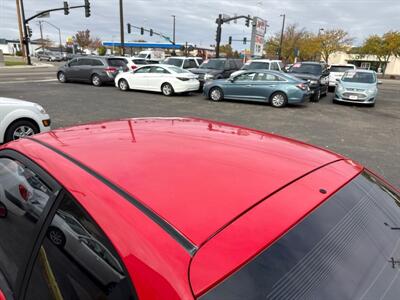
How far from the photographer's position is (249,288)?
0.94 m

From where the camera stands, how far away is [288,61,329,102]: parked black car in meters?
14.9

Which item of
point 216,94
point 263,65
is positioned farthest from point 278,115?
point 263,65

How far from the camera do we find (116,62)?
61.7ft

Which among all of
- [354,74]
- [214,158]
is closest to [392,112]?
[354,74]

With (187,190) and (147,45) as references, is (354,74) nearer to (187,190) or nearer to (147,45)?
(187,190)

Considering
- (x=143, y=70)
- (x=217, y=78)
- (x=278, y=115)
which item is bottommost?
(x=278, y=115)

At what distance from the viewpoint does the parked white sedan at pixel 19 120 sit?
228 inches

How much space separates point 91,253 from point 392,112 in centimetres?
1517

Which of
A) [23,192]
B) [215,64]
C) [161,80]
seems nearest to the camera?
[23,192]

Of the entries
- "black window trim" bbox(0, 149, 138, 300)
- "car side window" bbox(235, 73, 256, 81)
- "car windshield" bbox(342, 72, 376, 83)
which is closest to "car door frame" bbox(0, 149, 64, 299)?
"black window trim" bbox(0, 149, 138, 300)

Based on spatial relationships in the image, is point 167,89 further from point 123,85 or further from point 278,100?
point 278,100

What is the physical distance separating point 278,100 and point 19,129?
10.0m

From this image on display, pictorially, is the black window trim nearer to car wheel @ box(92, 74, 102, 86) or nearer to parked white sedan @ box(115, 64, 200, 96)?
parked white sedan @ box(115, 64, 200, 96)

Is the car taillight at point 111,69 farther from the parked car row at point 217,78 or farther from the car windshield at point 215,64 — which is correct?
the car windshield at point 215,64
